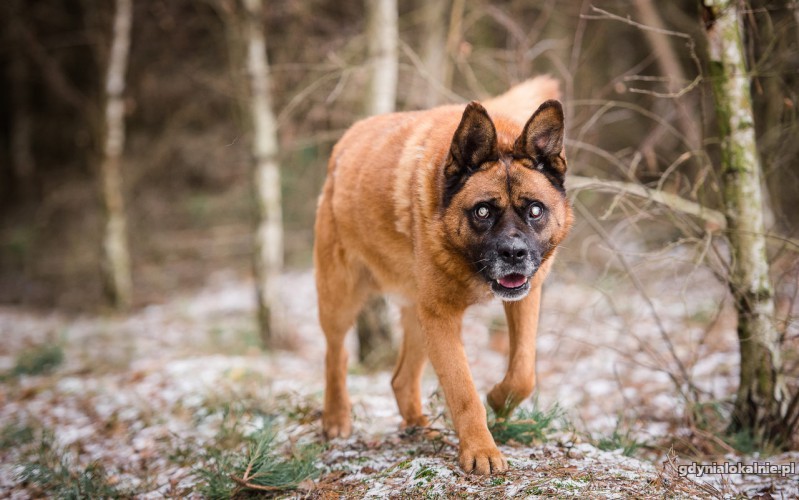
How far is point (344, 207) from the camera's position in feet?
14.3

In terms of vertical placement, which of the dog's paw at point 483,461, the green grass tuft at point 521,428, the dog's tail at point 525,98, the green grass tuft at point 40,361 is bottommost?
the green grass tuft at point 40,361

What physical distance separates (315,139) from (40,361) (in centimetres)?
456

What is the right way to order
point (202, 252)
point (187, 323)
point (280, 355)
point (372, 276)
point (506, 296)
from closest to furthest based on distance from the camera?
point (506, 296) → point (372, 276) → point (280, 355) → point (187, 323) → point (202, 252)

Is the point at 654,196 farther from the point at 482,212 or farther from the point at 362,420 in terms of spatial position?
the point at 362,420

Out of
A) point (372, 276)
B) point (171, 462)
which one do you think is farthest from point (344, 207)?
point (171, 462)

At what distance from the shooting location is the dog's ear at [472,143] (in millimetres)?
3250

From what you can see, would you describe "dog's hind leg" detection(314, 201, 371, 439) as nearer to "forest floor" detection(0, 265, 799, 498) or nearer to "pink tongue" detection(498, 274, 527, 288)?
"forest floor" detection(0, 265, 799, 498)

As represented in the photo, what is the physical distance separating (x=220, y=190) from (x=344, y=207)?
13.6 meters

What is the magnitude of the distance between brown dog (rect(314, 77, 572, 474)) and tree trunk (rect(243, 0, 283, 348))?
466cm

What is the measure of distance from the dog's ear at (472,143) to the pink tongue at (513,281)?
661mm

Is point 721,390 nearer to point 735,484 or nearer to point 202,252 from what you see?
point 735,484

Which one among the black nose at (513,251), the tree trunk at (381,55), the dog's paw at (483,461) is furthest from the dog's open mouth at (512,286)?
the tree trunk at (381,55)

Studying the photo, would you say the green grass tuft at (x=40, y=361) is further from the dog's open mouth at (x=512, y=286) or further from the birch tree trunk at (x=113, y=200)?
the dog's open mouth at (x=512, y=286)

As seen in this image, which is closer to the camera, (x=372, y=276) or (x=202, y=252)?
(x=372, y=276)
